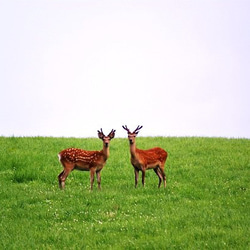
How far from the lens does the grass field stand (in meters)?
14.4

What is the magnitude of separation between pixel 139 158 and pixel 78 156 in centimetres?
209

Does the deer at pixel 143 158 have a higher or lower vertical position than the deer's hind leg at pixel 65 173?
higher

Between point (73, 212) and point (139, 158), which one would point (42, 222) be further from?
point (139, 158)

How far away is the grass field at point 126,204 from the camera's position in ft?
47.3

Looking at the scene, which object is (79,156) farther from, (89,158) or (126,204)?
(126,204)

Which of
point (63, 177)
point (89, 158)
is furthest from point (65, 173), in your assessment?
point (89, 158)

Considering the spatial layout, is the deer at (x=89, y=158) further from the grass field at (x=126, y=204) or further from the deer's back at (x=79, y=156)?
the grass field at (x=126, y=204)

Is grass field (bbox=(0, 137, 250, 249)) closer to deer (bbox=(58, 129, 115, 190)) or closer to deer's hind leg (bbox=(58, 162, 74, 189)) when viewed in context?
deer's hind leg (bbox=(58, 162, 74, 189))

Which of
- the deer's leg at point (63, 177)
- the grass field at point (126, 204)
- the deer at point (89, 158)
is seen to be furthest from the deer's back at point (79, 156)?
the grass field at point (126, 204)

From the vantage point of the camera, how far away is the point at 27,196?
19359mm

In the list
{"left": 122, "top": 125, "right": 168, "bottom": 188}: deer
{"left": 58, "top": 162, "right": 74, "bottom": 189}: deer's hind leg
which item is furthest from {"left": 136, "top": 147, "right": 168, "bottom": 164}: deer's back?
{"left": 58, "top": 162, "right": 74, "bottom": 189}: deer's hind leg

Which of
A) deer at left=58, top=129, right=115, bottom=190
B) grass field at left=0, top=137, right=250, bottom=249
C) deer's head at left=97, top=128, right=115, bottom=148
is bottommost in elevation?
grass field at left=0, top=137, right=250, bottom=249

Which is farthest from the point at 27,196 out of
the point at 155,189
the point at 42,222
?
the point at 155,189

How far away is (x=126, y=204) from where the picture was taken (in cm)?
1759
